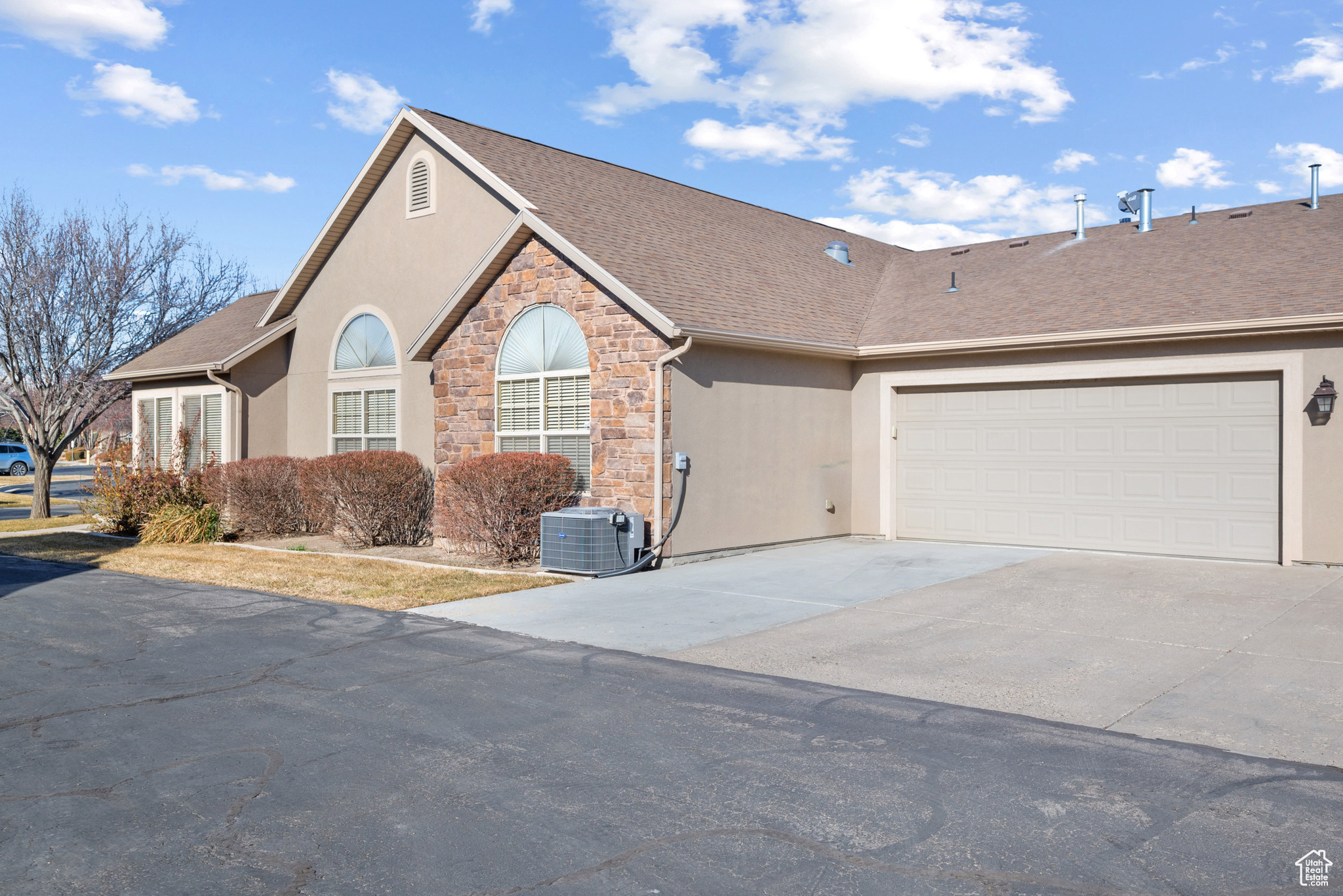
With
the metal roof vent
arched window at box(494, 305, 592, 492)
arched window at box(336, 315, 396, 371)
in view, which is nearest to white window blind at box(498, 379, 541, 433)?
arched window at box(494, 305, 592, 492)

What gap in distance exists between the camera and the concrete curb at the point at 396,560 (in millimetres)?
12453

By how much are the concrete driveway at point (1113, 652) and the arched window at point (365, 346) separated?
409 inches

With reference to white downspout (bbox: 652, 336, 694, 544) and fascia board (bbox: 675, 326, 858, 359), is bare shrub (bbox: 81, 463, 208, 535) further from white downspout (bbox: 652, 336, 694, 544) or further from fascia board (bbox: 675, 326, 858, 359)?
fascia board (bbox: 675, 326, 858, 359)

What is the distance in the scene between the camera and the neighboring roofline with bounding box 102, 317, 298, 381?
18047mm

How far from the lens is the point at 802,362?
14.9 metres

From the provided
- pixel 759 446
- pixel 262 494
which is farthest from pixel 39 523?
pixel 759 446

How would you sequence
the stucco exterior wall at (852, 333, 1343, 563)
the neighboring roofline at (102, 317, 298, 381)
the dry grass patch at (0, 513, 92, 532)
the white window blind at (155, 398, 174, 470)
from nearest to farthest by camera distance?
the stucco exterior wall at (852, 333, 1343, 563), the neighboring roofline at (102, 317, 298, 381), the white window blind at (155, 398, 174, 470), the dry grass patch at (0, 513, 92, 532)

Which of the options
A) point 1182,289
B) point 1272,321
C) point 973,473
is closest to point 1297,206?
point 1182,289

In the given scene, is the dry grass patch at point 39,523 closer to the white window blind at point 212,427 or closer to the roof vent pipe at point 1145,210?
the white window blind at point 212,427

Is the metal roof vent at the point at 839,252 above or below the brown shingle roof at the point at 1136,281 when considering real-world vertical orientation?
above

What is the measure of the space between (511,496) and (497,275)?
11.7 ft

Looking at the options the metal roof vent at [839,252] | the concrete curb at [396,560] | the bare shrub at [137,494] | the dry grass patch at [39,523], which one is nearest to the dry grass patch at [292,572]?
A: the concrete curb at [396,560]

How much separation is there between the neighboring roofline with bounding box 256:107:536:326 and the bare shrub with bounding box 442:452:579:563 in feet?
12.5

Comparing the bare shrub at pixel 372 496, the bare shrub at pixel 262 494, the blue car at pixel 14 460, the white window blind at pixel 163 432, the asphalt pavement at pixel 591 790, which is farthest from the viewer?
the blue car at pixel 14 460
